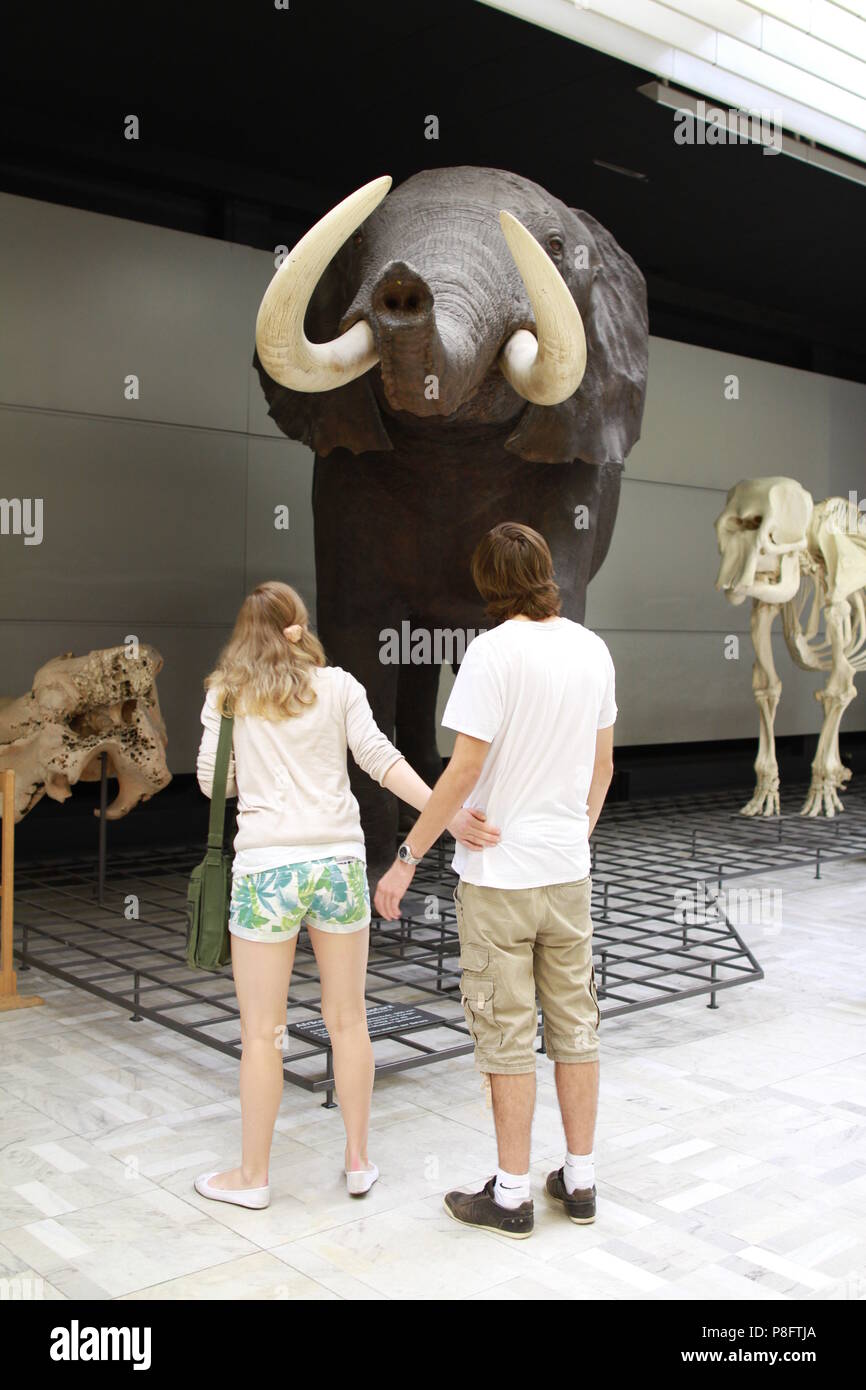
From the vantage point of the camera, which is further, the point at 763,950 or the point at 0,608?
the point at 0,608

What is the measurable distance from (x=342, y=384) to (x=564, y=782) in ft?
7.02

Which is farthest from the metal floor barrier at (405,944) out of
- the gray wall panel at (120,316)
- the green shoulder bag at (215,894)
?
the gray wall panel at (120,316)

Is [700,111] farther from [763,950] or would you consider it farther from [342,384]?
[763,950]

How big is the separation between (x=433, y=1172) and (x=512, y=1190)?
16.7 inches

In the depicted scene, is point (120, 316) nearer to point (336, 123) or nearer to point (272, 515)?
point (272, 515)

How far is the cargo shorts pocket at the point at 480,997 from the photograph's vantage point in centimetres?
306

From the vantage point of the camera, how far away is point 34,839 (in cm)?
721

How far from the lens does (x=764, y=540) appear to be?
9.19 m

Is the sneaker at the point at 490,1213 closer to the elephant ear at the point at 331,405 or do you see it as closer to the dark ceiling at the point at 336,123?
the elephant ear at the point at 331,405

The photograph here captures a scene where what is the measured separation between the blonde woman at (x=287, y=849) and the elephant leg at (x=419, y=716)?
371 centimetres

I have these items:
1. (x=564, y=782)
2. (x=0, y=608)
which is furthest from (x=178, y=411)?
(x=564, y=782)

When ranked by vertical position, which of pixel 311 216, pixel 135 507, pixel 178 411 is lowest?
pixel 135 507

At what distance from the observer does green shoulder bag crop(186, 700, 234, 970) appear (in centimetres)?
321

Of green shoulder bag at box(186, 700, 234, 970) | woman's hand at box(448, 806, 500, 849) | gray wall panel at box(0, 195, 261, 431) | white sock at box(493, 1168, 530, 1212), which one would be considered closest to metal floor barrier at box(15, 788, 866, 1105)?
green shoulder bag at box(186, 700, 234, 970)
